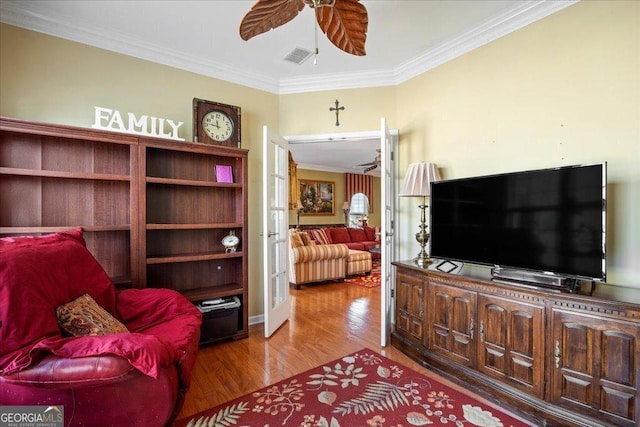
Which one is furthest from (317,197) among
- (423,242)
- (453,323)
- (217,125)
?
(453,323)

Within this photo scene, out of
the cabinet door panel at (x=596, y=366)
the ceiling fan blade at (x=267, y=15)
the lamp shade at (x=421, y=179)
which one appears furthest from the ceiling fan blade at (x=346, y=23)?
the cabinet door panel at (x=596, y=366)

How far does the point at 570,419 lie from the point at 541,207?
1185mm

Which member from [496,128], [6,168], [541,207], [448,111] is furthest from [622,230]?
[6,168]

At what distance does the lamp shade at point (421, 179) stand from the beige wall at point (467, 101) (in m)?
0.20

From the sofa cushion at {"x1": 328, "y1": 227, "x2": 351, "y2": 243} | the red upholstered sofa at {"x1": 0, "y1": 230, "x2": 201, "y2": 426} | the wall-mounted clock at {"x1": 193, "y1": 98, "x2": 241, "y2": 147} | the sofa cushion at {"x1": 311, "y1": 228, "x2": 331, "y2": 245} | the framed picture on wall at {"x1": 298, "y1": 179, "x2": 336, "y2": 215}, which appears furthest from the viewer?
the framed picture on wall at {"x1": 298, "y1": 179, "x2": 336, "y2": 215}

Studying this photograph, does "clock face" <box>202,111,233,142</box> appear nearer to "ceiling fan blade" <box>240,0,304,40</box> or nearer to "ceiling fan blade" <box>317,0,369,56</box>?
"ceiling fan blade" <box>240,0,304,40</box>

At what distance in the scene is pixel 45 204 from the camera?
233 centimetres

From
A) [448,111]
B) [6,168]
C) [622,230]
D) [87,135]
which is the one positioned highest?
[448,111]

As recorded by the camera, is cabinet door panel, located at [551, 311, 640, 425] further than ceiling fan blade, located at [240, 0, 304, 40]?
No

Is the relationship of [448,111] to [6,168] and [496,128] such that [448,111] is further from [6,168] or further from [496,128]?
[6,168]

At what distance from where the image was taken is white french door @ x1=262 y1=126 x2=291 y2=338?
292 centimetres

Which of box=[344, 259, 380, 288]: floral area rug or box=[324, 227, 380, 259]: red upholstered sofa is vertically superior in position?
box=[324, 227, 380, 259]: red upholstered sofa

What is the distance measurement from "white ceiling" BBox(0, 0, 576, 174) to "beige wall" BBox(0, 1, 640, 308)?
0.31 feet

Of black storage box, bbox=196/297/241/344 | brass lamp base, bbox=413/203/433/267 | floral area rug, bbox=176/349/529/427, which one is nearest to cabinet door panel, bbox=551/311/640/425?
floral area rug, bbox=176/349/529/427
